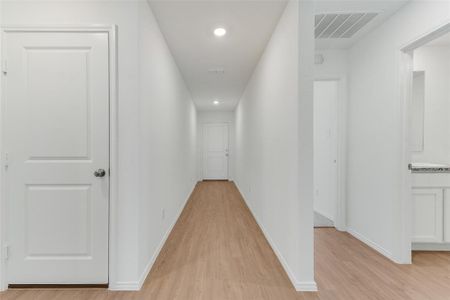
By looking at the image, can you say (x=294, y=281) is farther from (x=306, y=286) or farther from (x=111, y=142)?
(x=111, y=142)

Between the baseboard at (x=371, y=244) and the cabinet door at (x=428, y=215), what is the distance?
13.4 inches

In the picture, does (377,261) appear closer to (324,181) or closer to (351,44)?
(324,181)

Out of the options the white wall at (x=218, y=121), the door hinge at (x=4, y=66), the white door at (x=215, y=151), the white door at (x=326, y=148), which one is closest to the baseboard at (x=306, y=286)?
the white door at (x=326, y=148)

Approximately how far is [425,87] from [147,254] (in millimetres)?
3859

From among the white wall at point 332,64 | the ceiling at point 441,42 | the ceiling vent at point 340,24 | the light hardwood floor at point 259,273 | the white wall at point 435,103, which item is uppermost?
the ceiling vent at point 340,24

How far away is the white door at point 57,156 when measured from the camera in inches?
73.2

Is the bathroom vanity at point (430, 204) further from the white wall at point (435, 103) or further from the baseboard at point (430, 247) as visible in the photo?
the white wall at point (435, 103)

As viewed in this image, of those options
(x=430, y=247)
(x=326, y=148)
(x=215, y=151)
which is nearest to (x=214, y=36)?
(x=326, y=148)

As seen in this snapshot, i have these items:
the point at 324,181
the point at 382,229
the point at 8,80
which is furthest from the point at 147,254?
the point at 324,181

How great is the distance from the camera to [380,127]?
2584 mm

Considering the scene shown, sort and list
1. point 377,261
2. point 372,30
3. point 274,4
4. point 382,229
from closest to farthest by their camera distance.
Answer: point 274,4 < point 377,261 < point 382,229 < point 372,30

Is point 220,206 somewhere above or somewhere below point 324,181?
below

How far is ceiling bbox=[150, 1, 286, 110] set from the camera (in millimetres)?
2143

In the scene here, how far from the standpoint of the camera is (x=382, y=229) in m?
2.51
